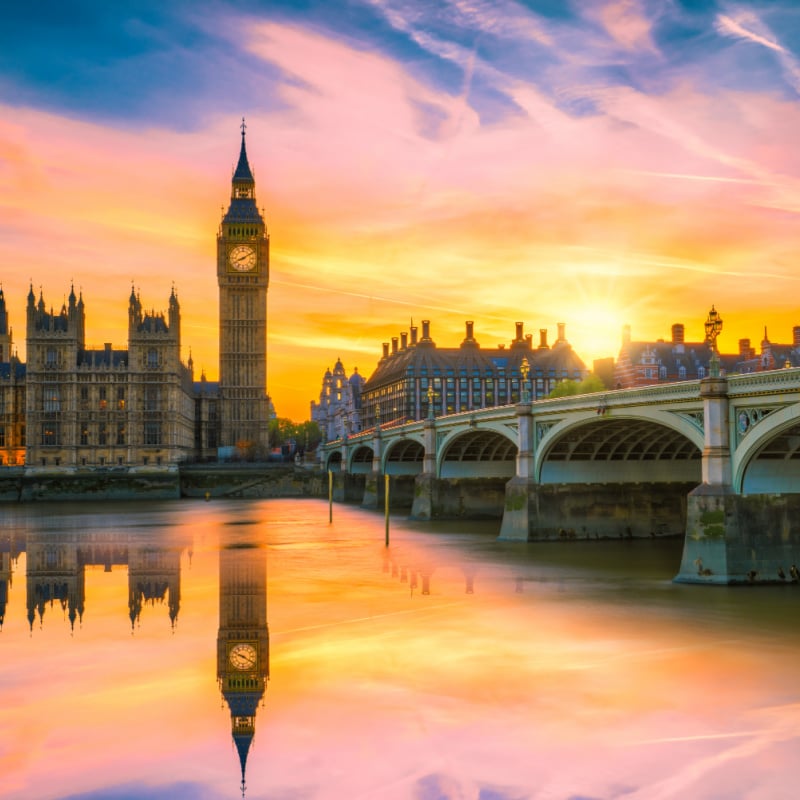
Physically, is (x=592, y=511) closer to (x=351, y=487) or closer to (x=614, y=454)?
(x=614, y=454)

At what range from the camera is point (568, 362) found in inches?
6973

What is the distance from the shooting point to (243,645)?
23.6m

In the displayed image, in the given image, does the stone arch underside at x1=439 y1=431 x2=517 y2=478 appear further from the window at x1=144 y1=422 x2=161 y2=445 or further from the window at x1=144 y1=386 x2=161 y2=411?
the window at x1=144 y1=386 x2=161 y2=411

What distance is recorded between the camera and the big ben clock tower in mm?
152125

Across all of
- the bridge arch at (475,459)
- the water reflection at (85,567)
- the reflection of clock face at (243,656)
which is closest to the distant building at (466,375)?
the bridge arch at (475,459)

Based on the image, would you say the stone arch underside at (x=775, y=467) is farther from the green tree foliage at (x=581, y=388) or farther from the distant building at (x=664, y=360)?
the distant building at (x=664, y=360)

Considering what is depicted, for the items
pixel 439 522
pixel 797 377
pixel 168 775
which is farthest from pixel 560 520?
pixel 168 775

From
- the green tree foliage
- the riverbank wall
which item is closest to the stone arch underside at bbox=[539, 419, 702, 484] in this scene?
the green tree foliage

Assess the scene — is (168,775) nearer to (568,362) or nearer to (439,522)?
(439,522)

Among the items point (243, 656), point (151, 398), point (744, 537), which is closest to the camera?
point (243, 656)

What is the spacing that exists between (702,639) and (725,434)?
34.6 feet

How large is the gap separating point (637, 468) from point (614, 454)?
1572 millimetres

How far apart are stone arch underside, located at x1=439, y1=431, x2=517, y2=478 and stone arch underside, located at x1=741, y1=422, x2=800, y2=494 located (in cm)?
3184

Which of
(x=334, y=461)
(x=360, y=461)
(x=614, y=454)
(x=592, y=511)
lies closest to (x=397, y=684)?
(x=592, y=511)
